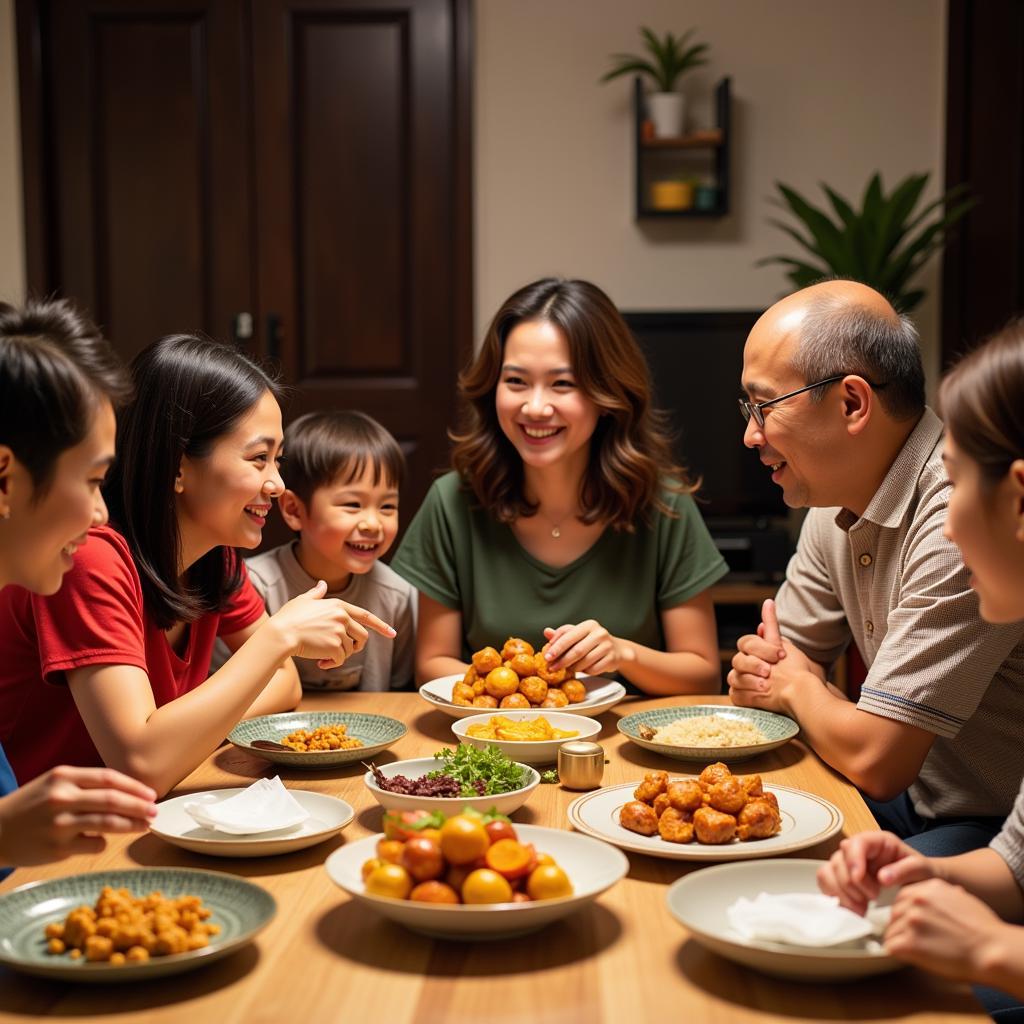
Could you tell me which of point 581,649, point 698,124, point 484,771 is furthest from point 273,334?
point 484,771

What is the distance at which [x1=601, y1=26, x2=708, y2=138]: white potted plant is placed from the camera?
4.37 m

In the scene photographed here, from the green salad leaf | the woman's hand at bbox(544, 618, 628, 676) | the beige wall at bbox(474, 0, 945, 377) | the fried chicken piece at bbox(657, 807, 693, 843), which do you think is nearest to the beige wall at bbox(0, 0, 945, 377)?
the beige wall at bbox(474, 0, 945, 377)

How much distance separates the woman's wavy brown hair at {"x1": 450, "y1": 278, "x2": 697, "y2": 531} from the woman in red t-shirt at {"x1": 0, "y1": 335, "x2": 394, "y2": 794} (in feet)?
2.30

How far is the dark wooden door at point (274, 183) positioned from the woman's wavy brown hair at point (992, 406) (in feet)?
11.7

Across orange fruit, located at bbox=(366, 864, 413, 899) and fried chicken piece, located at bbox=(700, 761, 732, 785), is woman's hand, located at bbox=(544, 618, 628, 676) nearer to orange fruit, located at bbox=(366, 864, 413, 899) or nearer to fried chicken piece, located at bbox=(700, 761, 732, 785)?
fried chicken piece, located at bbox=(700, 761, 732, 785)

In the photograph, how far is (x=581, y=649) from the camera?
2074 mm

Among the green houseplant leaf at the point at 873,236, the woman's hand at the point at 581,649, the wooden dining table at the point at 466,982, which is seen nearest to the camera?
the wooden dining table at the point at 466,982

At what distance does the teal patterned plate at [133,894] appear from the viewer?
1063mm

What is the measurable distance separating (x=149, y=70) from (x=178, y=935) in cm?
427

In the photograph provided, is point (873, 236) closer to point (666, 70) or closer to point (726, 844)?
point (666, 70)

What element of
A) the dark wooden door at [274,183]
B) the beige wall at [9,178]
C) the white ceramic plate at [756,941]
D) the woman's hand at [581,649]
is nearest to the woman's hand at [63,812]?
the white ceramic plate at [756,941]

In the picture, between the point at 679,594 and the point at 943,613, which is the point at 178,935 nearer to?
the point at 943,613

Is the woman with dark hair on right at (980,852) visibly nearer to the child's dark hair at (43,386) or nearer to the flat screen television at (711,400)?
the child's dark hair at (43,386)

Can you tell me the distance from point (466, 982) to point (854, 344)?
47.8 inches
